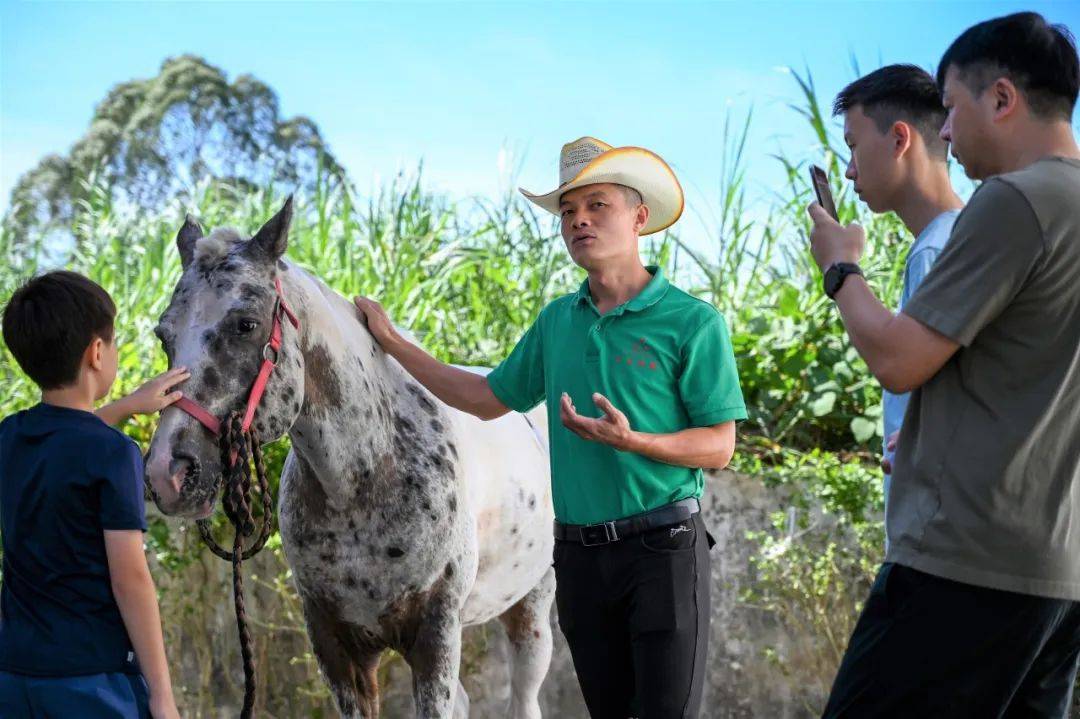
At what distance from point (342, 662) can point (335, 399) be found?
81 cm

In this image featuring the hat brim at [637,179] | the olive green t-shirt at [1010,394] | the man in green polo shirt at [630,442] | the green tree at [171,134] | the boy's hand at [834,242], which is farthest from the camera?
the green tree at [171,134]

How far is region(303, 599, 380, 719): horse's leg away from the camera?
3400mm

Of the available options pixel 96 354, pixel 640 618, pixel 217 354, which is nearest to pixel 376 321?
Result: pixel 217 354

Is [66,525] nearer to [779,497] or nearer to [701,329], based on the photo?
[701,329]

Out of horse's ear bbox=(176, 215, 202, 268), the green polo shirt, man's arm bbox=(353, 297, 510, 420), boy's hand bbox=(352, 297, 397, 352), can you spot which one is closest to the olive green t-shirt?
the green polo shirt

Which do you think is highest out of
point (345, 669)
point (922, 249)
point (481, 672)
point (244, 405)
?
point (922, 249)

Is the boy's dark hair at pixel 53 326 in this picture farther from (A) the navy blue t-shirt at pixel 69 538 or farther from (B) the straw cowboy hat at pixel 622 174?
(B) the straw cowboy hat at pixel 622 174

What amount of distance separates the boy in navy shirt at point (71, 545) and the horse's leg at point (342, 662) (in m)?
0.92

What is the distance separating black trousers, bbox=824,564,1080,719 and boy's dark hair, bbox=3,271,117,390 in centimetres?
172

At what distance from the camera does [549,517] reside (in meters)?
4.18

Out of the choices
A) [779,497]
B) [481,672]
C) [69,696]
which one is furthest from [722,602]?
[69,696]

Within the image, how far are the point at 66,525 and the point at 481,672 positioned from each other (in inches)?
138

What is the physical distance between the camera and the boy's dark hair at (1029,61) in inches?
81.0

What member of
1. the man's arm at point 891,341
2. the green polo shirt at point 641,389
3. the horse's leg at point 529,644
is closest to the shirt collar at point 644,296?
the green polo shirt at point 641,389
